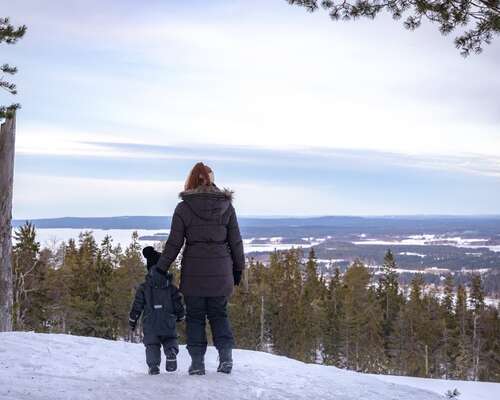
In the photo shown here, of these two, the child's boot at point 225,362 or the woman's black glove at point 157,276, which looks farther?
the child's boot at point 225,362

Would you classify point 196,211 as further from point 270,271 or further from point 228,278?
point 270,271

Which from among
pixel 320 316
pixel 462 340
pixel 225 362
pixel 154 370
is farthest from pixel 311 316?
pixel 154 370

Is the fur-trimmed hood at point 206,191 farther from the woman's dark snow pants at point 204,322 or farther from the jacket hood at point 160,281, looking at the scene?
the woman's dark snow pants at point 204,322

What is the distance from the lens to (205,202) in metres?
6.73

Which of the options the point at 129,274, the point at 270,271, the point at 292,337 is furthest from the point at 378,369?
the point at 129,274

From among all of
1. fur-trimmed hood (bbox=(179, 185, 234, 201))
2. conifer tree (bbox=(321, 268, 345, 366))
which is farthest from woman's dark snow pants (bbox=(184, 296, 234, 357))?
conifer tree (bbox=(321, 268, 345, 366))

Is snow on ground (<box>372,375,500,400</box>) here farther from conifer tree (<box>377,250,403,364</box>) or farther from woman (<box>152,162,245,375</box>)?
conifer tree (<box>377,250,403,364</box>)

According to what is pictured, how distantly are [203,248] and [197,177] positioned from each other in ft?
2.71

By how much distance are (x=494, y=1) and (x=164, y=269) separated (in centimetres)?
512

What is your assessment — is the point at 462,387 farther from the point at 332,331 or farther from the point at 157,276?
the point at 332,331

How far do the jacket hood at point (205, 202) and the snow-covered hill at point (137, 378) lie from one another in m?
1.88

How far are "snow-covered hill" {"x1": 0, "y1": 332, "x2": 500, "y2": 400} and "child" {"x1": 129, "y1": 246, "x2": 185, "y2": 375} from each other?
1.23 ft

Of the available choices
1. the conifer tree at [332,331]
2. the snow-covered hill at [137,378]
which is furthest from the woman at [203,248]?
the conifer tree at [332,331]

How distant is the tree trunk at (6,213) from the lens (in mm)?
12797
